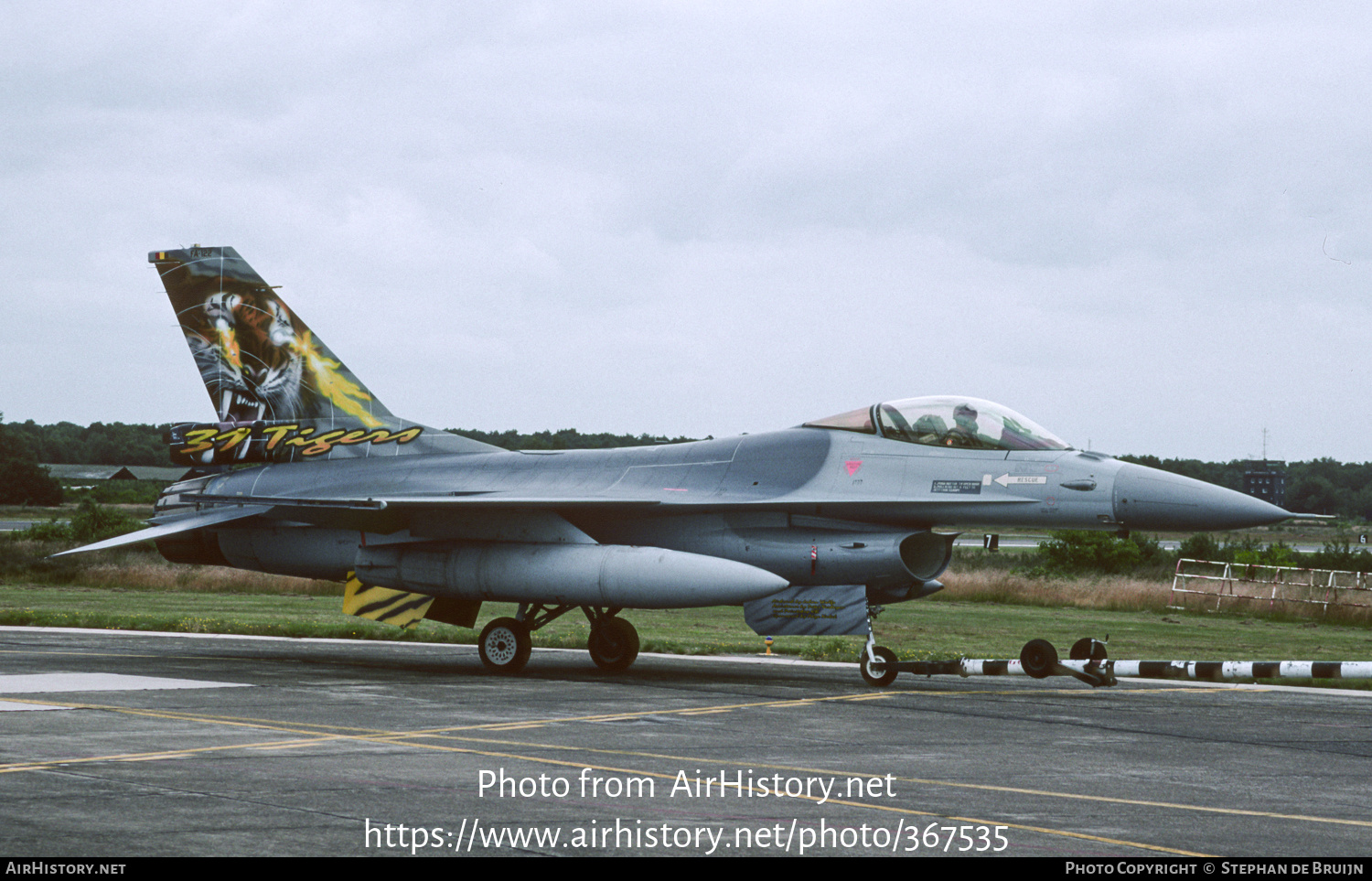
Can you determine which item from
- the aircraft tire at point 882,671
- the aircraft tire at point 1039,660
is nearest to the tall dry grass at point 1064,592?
the aircraft tire at point 882,671

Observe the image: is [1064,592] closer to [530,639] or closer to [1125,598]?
[1125,598]

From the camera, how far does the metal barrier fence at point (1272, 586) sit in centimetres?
3048

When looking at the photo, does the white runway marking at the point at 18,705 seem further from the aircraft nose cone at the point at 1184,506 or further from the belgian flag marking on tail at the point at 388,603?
the aircraft nose cone at the point at 1184,506

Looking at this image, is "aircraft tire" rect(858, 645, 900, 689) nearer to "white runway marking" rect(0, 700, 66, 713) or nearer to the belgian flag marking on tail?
the belgian flag marking on tail

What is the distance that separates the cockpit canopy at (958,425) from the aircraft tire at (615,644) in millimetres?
3846

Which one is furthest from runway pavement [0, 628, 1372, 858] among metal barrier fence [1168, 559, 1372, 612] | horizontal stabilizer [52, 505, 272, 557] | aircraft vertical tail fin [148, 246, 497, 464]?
metal barrier fence [1168, 559, 1372, 612]

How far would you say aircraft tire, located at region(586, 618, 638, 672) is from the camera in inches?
635

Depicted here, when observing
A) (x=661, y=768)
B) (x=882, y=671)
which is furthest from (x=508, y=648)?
(x=661, y=768)

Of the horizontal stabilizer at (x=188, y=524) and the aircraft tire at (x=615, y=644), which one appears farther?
the horizontal stabilizer at (x=188, y=524)

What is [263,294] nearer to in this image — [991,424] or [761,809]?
[991,424]

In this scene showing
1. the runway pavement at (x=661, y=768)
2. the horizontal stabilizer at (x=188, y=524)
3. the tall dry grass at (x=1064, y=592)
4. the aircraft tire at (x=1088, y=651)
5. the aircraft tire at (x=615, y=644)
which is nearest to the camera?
the runway pavement at (x=661, y=768)

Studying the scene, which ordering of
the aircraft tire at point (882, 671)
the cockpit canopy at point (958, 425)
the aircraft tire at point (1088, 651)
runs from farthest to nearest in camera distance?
the aircraft tire at point (882, 671)
the cockpit canopy at point (958, 425)
the aircraft tire at point (1088, 651)

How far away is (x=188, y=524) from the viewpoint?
17.3 metres

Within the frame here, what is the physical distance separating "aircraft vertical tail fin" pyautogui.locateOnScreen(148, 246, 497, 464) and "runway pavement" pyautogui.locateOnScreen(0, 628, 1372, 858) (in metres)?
3.84
